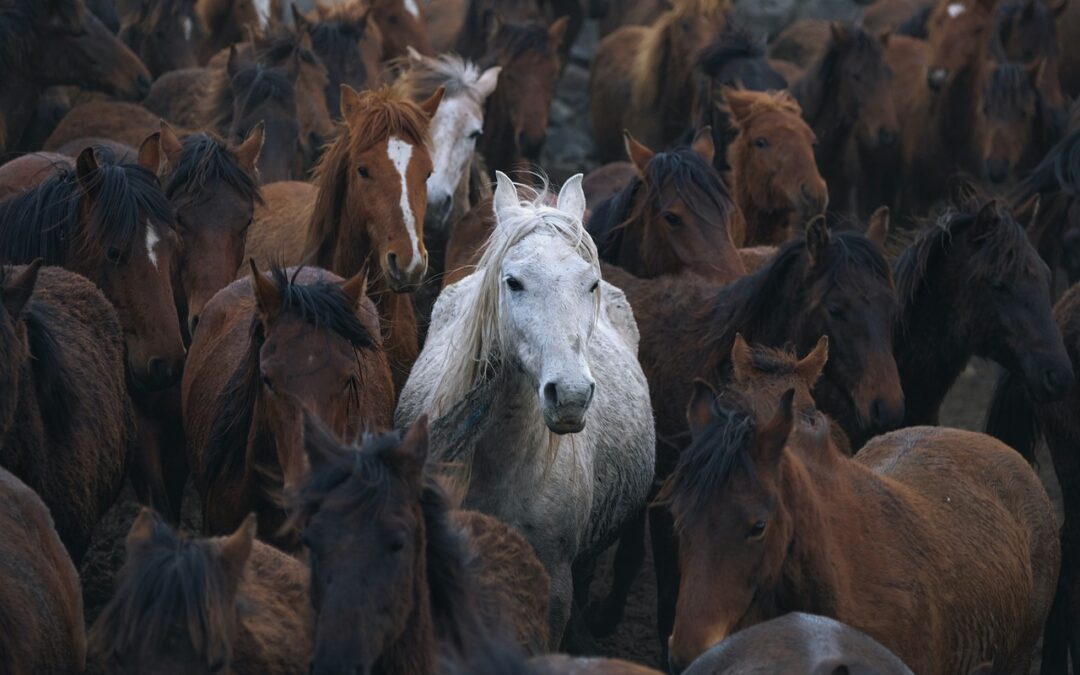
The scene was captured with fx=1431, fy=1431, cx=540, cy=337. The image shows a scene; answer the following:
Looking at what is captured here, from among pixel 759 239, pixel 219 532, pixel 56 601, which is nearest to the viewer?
pixel 56 601

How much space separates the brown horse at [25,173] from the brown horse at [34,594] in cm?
269

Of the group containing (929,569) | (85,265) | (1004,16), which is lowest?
(1004,16)

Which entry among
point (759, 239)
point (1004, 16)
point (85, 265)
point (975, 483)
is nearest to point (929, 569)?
point (975, 483)

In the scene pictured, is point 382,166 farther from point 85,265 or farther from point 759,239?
point 759,239

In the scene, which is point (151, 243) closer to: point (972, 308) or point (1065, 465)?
point (972, 308)

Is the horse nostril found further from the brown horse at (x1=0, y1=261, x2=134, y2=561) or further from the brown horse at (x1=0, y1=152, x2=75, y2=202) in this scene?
the brown horse at (x1=0, y1=152, x2=75, y2=202)

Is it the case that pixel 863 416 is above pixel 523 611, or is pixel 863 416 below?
below

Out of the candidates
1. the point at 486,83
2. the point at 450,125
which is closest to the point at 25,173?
the point at 450,125

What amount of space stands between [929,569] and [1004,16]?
29.3ft

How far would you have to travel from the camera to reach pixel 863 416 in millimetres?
5512

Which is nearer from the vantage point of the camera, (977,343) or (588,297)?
(588,297)

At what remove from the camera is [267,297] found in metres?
4.44

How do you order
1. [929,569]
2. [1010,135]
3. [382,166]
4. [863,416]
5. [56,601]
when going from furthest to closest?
[1010,135] < [382,166] < [863,416] < [929,569] < [56,601]

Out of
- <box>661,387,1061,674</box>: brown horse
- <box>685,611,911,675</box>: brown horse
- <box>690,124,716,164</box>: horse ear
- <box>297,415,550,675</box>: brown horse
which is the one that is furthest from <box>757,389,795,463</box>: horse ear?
<box>690,124,716,164</box>: horse ear
